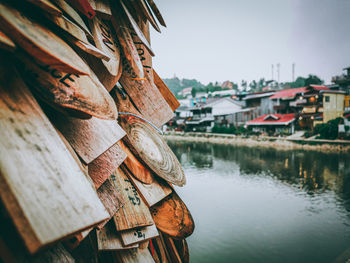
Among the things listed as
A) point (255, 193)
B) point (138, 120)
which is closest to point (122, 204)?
point (138, 120)

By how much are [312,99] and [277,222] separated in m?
25.7

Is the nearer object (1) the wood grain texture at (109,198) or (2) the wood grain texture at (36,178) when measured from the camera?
(2) the wood grain texture at (36,178)

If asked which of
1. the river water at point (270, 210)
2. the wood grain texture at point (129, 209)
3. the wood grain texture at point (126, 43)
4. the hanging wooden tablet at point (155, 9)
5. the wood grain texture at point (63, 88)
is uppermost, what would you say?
the hanging wooden tablet at point (155, 9)

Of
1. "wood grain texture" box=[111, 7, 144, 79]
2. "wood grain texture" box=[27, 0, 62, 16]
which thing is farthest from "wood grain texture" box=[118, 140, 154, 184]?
"wood grain texture" box=[27, 0, 62, 16]

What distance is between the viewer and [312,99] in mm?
28469

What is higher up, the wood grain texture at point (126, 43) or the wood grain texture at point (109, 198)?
the wood grain texture at point (126, 43)

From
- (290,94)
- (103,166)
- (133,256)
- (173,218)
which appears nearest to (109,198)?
(103,166)

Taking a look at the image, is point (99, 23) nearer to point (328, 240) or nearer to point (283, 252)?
point (283, 252)

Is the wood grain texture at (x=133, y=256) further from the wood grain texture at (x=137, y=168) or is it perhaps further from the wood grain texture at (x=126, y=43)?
the wood grain texture at (x=126, y=43)

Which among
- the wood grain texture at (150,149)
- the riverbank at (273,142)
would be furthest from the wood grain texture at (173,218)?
the riverbank at (273,142)

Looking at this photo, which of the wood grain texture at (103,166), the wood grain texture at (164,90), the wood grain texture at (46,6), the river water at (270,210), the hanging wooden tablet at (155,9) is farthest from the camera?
the river water at (270,210)

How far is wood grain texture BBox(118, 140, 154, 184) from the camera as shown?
4.45 ft

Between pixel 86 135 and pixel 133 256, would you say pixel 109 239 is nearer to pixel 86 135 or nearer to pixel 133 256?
pixel 133 256

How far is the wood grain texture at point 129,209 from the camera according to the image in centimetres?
112
